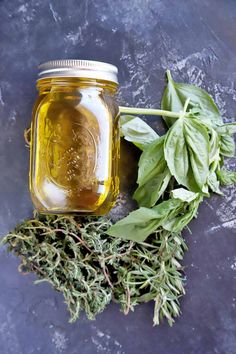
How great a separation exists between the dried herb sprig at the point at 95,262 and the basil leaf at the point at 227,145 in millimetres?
195

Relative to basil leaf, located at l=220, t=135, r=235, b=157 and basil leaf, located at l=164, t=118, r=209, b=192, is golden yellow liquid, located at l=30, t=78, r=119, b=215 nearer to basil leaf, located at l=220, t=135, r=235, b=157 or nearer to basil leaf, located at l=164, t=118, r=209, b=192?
basil leaf, located at l=164, t=118, r=209, b=192

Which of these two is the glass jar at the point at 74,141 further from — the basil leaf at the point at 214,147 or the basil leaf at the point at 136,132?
the basil leaf at the point at 214,147

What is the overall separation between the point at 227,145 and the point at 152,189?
0.17 m

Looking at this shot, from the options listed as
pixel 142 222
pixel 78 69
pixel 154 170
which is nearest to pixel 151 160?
pixel 154 170

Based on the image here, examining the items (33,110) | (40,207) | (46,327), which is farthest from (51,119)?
(46,327)

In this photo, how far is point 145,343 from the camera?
49.9 inches

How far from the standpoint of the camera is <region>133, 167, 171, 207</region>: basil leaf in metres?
1.16

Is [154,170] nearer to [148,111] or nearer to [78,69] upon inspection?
[148,111]

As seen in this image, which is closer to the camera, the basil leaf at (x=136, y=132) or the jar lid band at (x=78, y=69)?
the jar lid band at (x=78, y=69)

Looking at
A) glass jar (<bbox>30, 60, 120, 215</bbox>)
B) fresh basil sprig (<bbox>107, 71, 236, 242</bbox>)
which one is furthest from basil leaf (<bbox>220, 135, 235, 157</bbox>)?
glass jar (<bbox>30, 60, 120, 215</bbox>)

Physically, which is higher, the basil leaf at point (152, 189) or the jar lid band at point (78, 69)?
the jar lid band at point (78, 69)

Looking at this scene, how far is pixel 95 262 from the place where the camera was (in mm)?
1205

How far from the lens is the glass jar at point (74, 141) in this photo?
43.2 inches

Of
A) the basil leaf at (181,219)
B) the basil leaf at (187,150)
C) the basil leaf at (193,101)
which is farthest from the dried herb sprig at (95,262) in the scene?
the basil leaf at (193,101)
